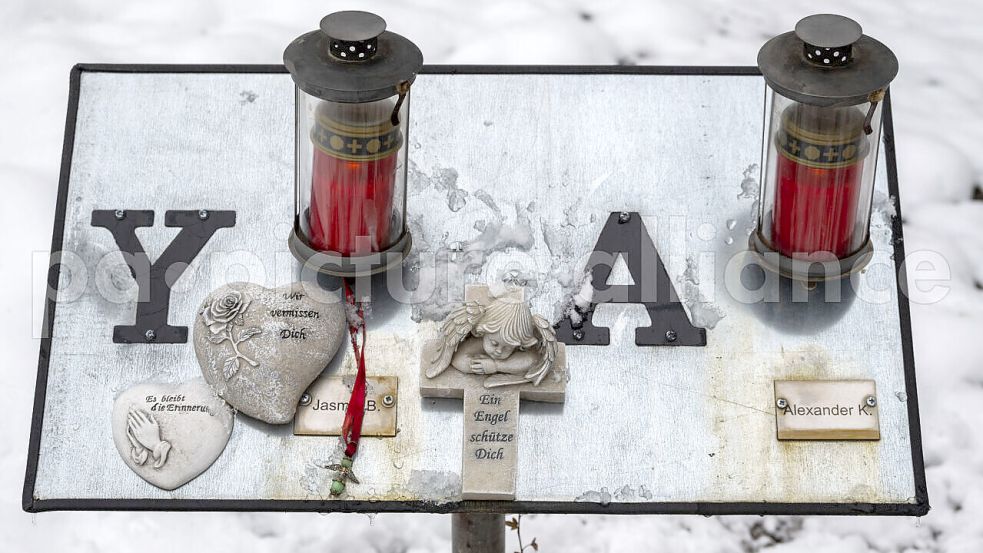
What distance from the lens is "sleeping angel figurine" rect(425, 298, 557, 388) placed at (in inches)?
108

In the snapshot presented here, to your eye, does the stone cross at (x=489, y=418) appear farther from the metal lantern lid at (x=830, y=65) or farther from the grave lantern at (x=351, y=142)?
the metal lantern lid at (x=830, y=65)

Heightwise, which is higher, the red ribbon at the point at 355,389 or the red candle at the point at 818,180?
the red candle at the point at 818,180

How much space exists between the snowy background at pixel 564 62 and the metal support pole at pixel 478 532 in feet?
1.69

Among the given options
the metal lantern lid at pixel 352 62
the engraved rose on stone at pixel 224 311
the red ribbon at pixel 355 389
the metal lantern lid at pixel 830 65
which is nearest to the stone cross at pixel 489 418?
the red ribbon at pixel 355 389

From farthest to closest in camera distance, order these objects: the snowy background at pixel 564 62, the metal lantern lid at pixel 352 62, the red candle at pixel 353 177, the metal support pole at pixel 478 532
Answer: the snowy background at pixel 564 62
the metal support pole at pixel 478 532
the red candle at pixel 353 177
the metal lantern lid at pixel 352 62

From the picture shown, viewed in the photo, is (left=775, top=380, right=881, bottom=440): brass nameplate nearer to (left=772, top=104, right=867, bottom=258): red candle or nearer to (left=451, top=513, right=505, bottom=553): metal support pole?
(left=772, top=104, right=867, bottom=258): red candle

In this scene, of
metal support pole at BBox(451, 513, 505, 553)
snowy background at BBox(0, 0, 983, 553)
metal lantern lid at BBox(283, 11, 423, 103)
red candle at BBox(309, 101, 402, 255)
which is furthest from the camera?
snowy background at BBox(0, 0, 983, 553)

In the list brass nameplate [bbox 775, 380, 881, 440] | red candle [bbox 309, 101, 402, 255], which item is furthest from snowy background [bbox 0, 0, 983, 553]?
brass nameplate [bbox 775, 380, 881, 440]

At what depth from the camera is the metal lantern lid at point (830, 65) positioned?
265 cm

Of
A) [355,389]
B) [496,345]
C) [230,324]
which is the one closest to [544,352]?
[496,345]

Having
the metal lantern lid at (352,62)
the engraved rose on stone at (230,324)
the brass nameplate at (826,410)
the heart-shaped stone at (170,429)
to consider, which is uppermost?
the metal lantern lid at (352,62)

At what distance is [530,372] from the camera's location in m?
2.78

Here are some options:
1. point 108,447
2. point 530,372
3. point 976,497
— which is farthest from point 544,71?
point 976,497

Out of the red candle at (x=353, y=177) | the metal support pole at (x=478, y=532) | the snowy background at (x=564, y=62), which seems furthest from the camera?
the snowy background at (x=564, y=62)
